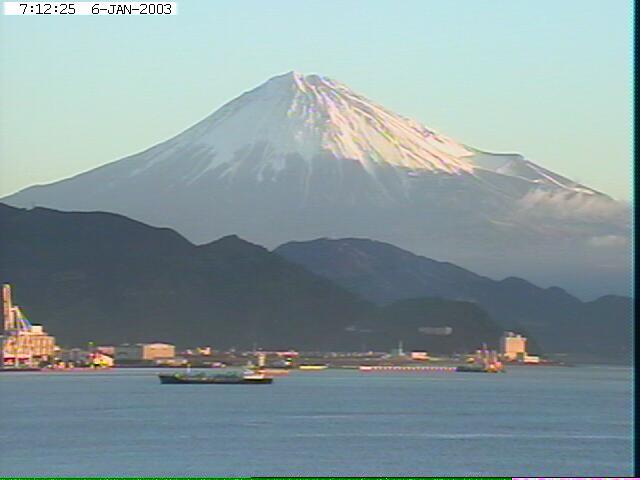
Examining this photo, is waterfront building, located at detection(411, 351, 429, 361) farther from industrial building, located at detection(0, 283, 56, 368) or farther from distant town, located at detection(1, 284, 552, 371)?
industrial building, located at detection(0, 283, 56, 368)

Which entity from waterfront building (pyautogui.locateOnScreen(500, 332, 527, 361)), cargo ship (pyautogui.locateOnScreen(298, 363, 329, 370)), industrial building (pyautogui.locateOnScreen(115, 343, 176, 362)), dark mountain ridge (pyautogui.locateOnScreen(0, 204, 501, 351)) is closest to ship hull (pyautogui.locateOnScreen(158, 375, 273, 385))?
dark mountain ridge (pyautogui.locateOnScreen(0, 204, 501, 351))

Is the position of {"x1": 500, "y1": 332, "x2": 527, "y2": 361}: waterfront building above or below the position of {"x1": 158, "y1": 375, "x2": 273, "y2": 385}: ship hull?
above

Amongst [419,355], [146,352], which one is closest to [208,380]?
[419,355]

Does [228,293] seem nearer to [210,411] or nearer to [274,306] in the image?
[274,306]

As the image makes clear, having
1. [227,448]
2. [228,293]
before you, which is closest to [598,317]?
[228,293]

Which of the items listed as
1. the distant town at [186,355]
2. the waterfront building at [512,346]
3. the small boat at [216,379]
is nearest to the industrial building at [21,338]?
the distant town at [186,355]

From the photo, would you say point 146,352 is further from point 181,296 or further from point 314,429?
point 314,429

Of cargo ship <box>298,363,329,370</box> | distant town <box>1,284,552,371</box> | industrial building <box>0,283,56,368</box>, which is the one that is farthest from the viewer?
industrial building <box>0,283,56,368</box>
